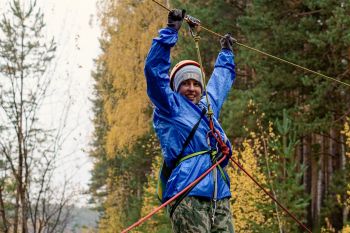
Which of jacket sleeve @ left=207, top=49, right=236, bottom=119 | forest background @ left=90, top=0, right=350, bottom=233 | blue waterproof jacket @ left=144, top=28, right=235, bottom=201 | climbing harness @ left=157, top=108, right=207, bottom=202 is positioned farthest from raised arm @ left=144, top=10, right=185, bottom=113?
forest background @ left=90, top=0, right=350, bottom=233

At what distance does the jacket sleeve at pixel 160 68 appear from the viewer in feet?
10.1

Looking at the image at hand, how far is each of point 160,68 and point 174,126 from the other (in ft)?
1.16

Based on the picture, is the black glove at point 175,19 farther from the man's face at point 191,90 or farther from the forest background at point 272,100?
the forest background at point 272,100

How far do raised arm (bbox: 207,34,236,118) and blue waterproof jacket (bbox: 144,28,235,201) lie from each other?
1.27ft

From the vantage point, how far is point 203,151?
3191mm

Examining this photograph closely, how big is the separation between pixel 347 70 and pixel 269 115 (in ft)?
6.87

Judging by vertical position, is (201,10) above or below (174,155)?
above

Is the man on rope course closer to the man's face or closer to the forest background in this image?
the man's face

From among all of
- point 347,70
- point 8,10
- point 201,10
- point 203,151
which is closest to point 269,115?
point 347,70

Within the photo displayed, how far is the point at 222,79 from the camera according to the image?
151 inches

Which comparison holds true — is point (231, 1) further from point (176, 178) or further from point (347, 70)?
point (176, 178)

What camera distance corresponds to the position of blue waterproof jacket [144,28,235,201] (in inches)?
121

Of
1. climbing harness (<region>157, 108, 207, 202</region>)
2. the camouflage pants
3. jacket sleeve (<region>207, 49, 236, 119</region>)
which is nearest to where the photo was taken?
the camouflage pants

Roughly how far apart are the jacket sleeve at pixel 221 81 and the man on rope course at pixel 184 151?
297 millimetres
